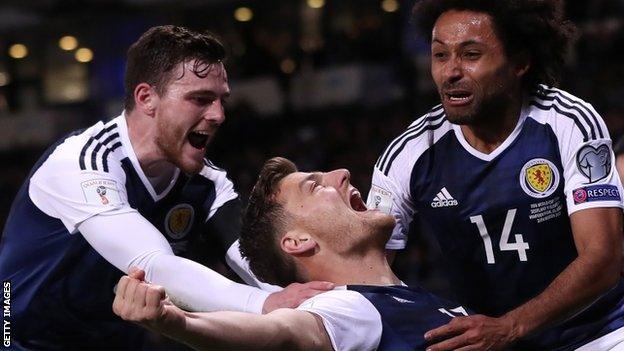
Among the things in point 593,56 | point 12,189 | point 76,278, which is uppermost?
point 593,56

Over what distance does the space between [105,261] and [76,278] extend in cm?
14

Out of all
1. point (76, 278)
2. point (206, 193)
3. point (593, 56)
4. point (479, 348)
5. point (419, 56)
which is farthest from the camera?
point (419, 56)

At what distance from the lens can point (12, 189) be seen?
43.4 ft

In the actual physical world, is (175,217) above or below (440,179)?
below

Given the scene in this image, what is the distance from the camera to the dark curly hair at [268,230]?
3.95m

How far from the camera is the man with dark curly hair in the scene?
414 cm

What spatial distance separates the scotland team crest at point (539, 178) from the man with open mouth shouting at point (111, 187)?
1203 mm

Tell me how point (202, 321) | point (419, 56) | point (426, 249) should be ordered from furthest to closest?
1. point (419, 56)
2. point (426, 249)
3. point (202, 321)

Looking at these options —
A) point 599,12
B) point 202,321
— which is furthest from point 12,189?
point 202,321

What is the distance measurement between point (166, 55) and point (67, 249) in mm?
867

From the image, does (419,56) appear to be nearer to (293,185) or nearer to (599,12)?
(599,12)

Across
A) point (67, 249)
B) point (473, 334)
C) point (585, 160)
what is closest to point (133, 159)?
point (67, 249)

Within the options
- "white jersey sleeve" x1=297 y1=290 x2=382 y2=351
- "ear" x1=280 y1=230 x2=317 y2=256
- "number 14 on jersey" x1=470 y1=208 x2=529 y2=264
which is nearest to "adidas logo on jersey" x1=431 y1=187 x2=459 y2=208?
"number 14 on jersey" x1=470 y1=208 x2=529 y2=264

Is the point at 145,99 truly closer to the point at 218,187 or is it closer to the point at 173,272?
the point at 218,187
